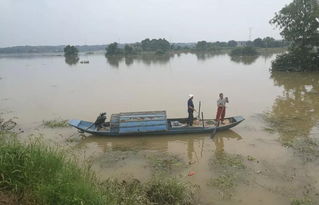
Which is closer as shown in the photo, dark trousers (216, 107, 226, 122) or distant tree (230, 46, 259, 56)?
dark trousers (216, 107, 226, 122)

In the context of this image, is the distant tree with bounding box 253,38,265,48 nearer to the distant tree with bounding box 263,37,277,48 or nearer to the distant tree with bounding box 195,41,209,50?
the distant tree with bounding box 263,37,277,48

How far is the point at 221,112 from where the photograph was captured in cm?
1303

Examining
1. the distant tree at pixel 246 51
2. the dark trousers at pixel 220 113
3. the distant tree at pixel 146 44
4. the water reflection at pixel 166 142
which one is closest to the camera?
the water reflection at pixel 166 142

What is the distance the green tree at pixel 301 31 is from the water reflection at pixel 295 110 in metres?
6.55

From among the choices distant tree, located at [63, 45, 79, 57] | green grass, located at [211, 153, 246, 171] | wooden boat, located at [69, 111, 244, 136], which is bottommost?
green grass, located at [211, 153, 246, 171]

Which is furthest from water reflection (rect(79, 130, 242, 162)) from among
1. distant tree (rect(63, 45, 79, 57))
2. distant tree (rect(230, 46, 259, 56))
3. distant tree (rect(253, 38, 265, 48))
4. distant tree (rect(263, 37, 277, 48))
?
distant tree (rect(253, 38, 265, 48))

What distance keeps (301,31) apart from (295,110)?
19586mm

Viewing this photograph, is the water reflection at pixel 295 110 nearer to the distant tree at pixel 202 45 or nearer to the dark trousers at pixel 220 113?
the dark trousers at pixel 220 113

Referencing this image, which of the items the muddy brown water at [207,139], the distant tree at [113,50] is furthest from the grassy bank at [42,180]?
the distant tree at [113,50]

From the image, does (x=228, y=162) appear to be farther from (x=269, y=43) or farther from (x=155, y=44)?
(x=269, y=43)

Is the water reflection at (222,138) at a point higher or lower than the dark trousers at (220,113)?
lower

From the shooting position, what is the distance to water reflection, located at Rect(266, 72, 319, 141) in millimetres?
13072

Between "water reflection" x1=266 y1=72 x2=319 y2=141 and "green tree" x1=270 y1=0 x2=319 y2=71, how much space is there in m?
6.55

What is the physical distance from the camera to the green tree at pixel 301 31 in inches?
1267
